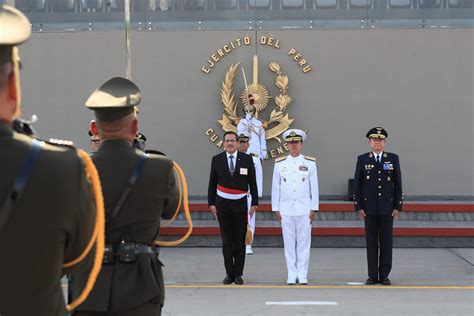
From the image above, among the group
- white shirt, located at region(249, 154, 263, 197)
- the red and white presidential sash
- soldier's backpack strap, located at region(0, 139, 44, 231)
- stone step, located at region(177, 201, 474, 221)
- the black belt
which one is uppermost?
soldier's backpack strap, located at region(0, 139, 44, 231)

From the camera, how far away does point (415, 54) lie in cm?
1362

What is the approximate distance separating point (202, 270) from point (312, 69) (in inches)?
178

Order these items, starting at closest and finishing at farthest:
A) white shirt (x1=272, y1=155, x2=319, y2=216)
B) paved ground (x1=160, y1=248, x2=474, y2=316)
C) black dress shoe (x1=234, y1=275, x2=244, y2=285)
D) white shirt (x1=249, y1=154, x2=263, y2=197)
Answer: paved ground (x1=160, y1=248, x2=474, y2=316) → black dress shoe (x1=234, y1=275, x2=244, y2=285) → white shirt (x1=272, y1=155, x2=319, y2=216) → white shirt (x1=249, y1=154, x2=263, y2=197)

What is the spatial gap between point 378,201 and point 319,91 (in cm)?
441

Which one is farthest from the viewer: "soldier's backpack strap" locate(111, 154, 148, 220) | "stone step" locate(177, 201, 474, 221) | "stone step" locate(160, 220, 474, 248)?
"stone step" locate(177, 201, 474, 221)

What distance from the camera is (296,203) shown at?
31.5 ft

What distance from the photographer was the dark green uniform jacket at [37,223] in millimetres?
2246

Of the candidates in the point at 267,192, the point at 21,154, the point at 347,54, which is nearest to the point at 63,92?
the point at 267,192

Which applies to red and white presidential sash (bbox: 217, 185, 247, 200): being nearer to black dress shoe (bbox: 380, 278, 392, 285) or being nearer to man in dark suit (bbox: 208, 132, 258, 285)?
man in dark suit (bbox: 208, 132, 258, 285)

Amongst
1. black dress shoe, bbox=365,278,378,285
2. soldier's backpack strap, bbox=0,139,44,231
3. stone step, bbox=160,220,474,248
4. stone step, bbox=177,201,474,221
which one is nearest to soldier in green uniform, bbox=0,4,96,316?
soldier's backpack strap, bbox=0,139,44,231

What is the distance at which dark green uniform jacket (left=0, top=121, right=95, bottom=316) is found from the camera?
225 centimetres

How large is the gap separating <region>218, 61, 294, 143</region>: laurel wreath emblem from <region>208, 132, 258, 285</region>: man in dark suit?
3.79m

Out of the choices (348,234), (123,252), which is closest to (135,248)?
(123,252)

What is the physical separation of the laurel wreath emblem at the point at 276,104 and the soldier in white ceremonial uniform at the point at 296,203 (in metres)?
3.93
